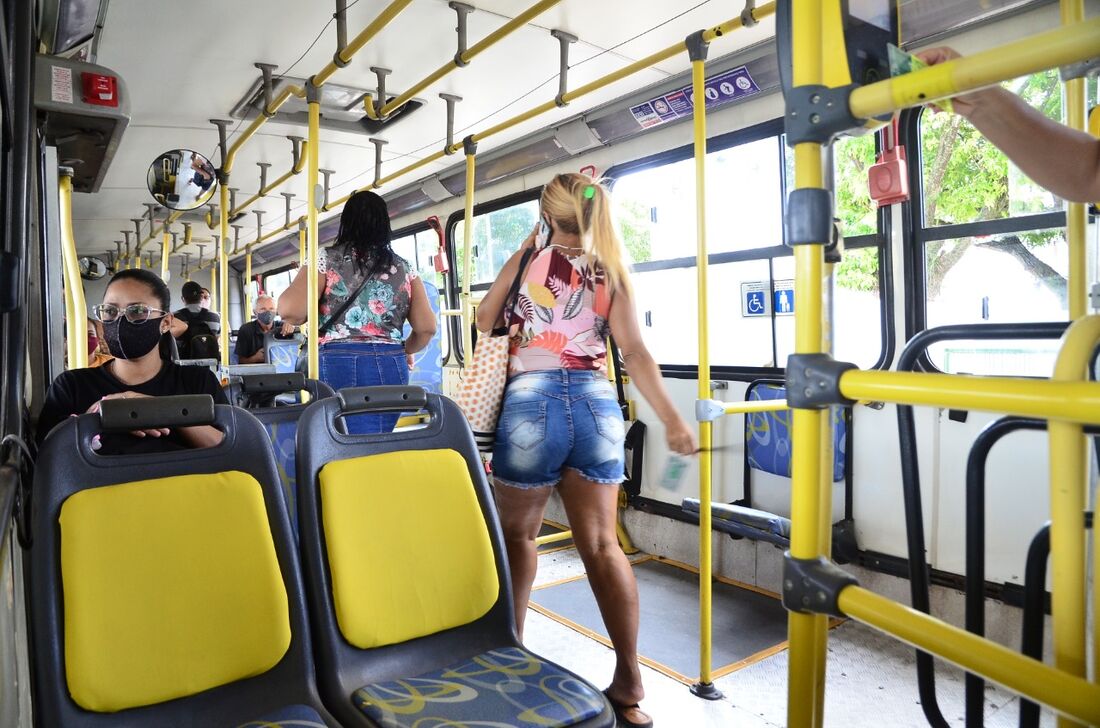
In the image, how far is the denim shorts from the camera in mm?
2131

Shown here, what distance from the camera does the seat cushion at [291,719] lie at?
132 centimetres

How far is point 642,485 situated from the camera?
4.36 metres

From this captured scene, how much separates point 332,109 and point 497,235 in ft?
5.77

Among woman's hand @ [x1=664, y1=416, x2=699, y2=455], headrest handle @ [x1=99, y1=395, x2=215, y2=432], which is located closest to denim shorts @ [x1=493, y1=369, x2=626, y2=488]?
woman's hand @ [x1=664, y1=416, x2=699, y2=455]

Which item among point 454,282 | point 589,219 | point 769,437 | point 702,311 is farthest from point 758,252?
point 454,282

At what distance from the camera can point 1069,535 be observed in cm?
81

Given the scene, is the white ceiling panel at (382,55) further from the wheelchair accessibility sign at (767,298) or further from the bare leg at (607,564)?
the bare leg at (607,564)

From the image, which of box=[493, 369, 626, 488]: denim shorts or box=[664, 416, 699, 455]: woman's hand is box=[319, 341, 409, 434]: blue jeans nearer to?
box=[493, 369, 626, 488]: denim shorts

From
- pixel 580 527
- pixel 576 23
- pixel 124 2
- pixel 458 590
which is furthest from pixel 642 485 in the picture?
pixel 124 2

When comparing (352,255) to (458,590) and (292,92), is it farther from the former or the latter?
(458,590)

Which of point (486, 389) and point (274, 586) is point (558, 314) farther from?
point (274, 586)

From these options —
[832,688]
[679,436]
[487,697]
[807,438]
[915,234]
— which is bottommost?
[832,688]

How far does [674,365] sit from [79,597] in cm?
341

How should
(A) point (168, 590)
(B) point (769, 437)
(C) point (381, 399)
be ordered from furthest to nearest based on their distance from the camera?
(B) point (769, 437) → (C) point (381, 399) → (A) point (168, 590)
